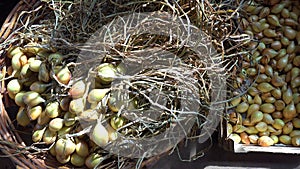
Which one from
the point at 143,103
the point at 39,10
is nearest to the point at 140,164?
the point at 143,103

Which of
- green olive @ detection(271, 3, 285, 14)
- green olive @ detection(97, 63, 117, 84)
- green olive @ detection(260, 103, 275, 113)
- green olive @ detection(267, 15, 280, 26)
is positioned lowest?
green olive @ detection(260, 103, 275, 113)

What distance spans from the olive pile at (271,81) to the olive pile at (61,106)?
0.39 meters

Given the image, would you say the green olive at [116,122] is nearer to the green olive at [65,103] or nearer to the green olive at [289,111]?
the green olive at [65,103]

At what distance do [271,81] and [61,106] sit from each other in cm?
60

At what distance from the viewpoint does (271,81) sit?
1140 mm

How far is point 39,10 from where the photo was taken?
1.00 metres

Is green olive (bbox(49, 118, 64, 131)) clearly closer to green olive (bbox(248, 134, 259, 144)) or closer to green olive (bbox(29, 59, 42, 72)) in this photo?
green olive (bbox(29, 59, 42, 72))

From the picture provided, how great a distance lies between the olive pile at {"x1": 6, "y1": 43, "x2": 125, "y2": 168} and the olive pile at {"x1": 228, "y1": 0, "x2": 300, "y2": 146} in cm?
39

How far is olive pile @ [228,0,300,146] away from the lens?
111cm

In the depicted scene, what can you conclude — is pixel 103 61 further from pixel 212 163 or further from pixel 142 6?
pixel 212 163

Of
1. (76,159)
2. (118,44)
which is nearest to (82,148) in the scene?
(76,159)

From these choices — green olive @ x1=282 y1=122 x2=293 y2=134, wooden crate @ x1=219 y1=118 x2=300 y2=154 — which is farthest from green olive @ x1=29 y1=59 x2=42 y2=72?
green olive @ x1=282 y1=122 x2=293 y2=134

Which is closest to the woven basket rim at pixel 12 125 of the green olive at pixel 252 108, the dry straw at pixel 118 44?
the dry straw at pixel 118 44

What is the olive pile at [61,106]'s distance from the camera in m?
0.85
